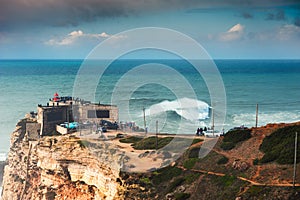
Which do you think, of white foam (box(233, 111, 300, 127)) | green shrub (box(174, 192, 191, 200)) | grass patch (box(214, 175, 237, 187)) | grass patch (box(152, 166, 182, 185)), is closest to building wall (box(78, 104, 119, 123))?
grass patch (box(152, 166, 182, 185))

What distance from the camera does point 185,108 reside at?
8094 centimetres

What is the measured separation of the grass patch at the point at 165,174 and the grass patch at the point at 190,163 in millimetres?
664

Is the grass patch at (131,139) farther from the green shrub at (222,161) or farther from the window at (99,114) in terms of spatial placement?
the green shrub at (222,161)

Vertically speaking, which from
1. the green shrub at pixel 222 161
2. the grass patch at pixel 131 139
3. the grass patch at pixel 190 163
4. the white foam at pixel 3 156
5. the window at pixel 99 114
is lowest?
the white foam at pixel 3 156

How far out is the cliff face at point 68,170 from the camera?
99.6 feet

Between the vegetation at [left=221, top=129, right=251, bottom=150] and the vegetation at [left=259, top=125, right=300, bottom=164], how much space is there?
208 centimetres

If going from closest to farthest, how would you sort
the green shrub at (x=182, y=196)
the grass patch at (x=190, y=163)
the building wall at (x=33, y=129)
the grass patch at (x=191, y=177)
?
the green shrub at (x=182, y=196)
the grass patch at (x=191, y=177)
the grass patch at (x=190, y=163)
the building wall at (x=33, y=129)

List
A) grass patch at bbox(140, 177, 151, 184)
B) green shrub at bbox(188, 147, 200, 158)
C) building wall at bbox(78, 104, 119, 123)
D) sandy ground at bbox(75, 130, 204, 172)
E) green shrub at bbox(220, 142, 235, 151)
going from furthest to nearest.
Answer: building wall at bbox(78, 104, 119, 123)
green shrub at bbox(188, 147, 200, 158)
green shrub at bbox(220, 142, 235, 151)
sandy ground at bbox(75, 130, 204, 172)
grass patch at bbox(140, 177, 151, 184)

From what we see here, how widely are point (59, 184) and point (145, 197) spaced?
11.6m

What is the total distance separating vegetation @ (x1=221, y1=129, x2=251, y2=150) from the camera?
29.8m

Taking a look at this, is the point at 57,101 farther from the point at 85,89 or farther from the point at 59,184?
the point at 85,89

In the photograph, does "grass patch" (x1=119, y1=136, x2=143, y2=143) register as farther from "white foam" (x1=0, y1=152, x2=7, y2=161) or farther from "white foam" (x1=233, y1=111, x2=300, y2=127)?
"white foam" (x1=0, y1=152, x2=7, y2=161)

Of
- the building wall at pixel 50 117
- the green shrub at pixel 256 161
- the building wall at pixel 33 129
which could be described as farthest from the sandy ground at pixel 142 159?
the building wall at pixel 33 129

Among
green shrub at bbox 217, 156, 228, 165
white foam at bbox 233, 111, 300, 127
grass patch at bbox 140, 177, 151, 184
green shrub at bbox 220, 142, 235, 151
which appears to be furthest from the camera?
white foam at bbox 233, 111, 300, 127
